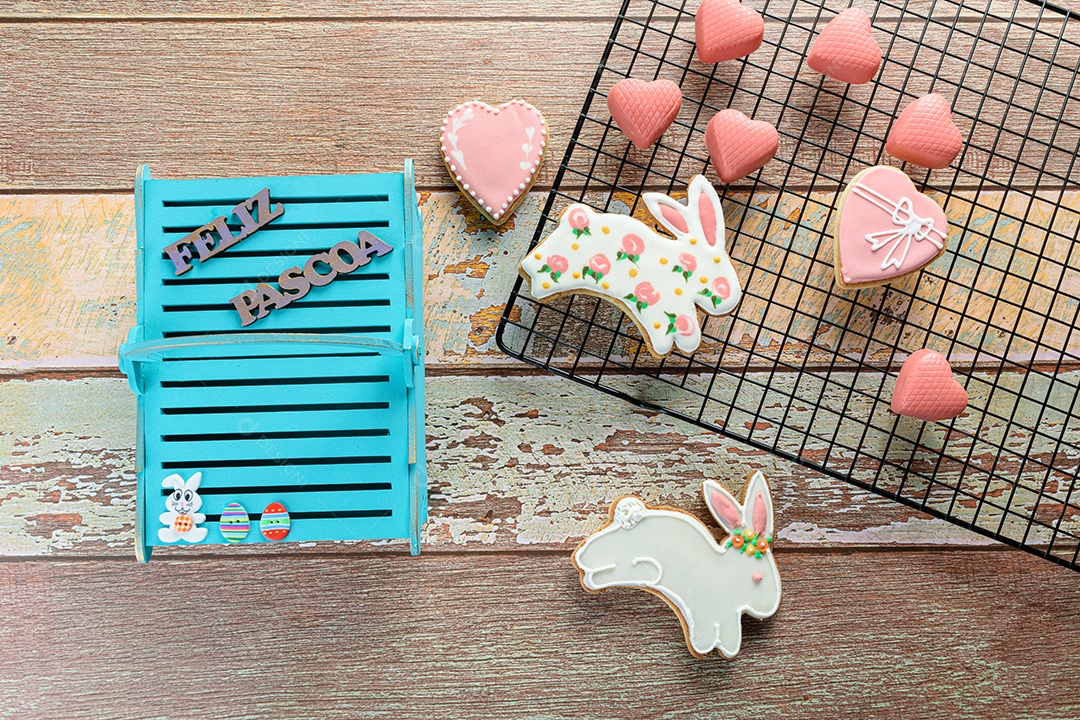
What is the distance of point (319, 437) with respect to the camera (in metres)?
0.95

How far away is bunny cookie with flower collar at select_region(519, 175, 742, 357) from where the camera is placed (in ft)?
3.28

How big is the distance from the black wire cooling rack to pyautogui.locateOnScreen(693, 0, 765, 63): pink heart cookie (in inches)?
2.7

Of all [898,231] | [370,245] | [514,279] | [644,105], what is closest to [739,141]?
[644,105]

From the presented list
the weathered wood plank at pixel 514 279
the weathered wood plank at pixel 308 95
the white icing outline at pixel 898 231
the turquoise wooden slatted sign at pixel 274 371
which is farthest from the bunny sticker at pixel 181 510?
the white icing outline at pixel 898 231

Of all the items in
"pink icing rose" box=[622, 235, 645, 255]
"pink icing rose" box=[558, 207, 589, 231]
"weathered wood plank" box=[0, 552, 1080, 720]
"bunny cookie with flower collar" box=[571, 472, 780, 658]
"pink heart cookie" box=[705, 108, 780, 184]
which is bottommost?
"weathered wood plank" box=[0, 552, 1080, 720]

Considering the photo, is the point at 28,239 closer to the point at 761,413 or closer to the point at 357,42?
the point at 357,42

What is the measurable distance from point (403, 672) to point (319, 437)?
0.42 m

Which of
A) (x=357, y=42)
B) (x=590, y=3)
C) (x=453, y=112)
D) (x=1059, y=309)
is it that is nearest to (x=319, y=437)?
(x=453, y=112)

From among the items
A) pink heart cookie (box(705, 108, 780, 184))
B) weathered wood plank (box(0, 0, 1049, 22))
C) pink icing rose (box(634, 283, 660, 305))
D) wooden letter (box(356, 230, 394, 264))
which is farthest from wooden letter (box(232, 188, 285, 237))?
pink heart cookie (box(705, 108, 780, 184))

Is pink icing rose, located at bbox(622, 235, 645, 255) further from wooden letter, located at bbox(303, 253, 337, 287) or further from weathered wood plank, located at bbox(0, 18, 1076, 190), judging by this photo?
wooden letter, located at bbox(303, 253, 337, 287)

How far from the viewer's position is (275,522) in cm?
94

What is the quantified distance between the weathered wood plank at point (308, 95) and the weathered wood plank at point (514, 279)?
0.05 meters

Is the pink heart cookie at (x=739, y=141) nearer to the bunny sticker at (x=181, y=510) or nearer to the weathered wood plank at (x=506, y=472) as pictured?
the weathered wood plank at (x=506, y=472)

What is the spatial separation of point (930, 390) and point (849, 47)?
49 centimetres
